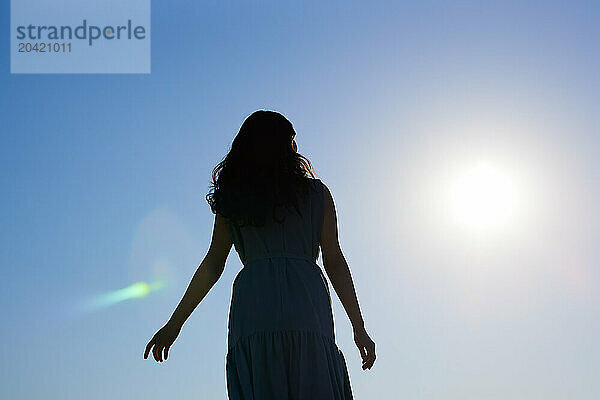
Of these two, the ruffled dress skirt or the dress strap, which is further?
the dress strap

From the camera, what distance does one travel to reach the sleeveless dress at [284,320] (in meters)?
6.69

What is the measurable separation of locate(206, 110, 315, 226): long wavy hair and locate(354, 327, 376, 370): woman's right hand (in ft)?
2.22

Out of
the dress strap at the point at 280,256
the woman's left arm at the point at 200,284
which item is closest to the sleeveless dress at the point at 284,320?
the dress strap at the point at 280,256

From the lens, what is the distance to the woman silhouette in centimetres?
671

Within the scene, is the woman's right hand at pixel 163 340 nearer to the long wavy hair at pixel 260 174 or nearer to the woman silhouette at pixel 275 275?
the woman silhouette at pixel 275 275

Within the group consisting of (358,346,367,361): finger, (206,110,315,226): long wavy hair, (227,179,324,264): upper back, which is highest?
(206,110,315,226): long wavy hair

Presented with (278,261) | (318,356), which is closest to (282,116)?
(278,261)

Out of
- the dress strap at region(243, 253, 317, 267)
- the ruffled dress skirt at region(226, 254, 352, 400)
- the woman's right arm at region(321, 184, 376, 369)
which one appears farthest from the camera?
the woman's right arm at region(321, 184, 376, 369)

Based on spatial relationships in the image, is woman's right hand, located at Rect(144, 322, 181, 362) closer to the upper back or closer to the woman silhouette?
the woman silhouette

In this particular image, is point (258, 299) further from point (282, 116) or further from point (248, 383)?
point (282, 116)

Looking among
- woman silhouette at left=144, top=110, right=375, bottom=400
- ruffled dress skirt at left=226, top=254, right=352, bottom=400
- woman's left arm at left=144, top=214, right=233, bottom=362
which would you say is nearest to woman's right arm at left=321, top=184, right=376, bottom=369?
woman silhouette at left=144, top=110, right=375, bottom=400

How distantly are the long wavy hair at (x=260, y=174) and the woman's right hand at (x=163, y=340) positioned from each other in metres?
0.61

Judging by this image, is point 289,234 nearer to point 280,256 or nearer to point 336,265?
point 280,256

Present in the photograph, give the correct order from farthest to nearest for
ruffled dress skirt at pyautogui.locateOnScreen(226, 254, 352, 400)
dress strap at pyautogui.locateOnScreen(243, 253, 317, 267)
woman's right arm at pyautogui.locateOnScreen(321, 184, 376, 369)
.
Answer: woman's right arm at pyautogui.locateOnScreen(321, 184, 376, 369) < dress strap at pyautogui.locateOnScreen(243, 253, 317, 267) < ruffled dress skirt at pyautogui.locateOnScreen(226, 254, 352, 400)
